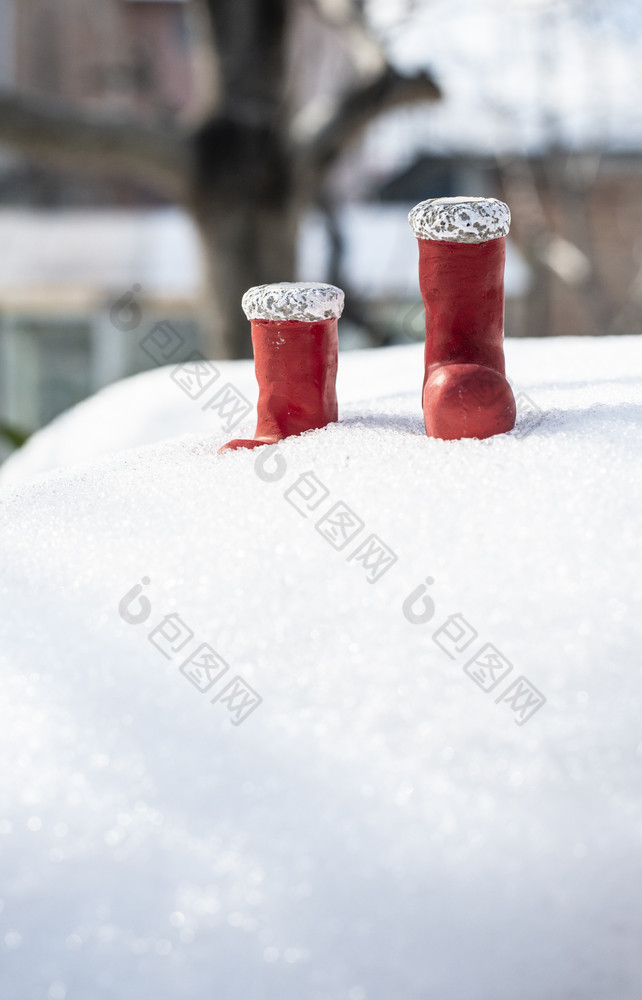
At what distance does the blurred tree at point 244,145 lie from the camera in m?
2.54

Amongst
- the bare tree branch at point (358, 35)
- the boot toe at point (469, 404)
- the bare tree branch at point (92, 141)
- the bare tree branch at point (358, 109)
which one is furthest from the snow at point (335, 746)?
the bare tree branch at point (358, 35)

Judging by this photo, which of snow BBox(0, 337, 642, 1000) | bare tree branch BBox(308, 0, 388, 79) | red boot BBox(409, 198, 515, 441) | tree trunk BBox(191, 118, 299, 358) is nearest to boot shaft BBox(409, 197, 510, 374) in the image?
red boot BBox(409, 198, 515, 441)

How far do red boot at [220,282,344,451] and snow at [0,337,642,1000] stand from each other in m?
0.14

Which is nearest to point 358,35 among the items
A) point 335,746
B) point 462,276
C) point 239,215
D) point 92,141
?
point 239,215

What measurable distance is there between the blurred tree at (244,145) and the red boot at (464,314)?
195 centimetres

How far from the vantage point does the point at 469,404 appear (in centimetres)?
71

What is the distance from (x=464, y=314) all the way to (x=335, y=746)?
1.36 feet

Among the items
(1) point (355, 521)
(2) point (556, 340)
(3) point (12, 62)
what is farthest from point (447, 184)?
(1) point (355, 521)

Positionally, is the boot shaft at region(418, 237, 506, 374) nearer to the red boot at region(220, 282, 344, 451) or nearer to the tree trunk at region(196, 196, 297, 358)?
the red boot at region(220, 282, 344, 451)

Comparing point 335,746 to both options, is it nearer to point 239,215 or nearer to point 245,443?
point 245,443

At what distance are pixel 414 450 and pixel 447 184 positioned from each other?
20.0 feet

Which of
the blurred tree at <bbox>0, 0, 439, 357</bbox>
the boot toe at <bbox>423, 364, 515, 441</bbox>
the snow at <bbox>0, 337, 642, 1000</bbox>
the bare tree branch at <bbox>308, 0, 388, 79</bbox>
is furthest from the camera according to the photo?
the bare tree branch at <bbox>308, 0, 388, 79</bbox>

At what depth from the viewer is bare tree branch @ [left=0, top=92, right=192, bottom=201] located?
2365 millimetres

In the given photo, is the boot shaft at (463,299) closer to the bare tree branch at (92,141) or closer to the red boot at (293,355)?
the red boot at (293,355)
